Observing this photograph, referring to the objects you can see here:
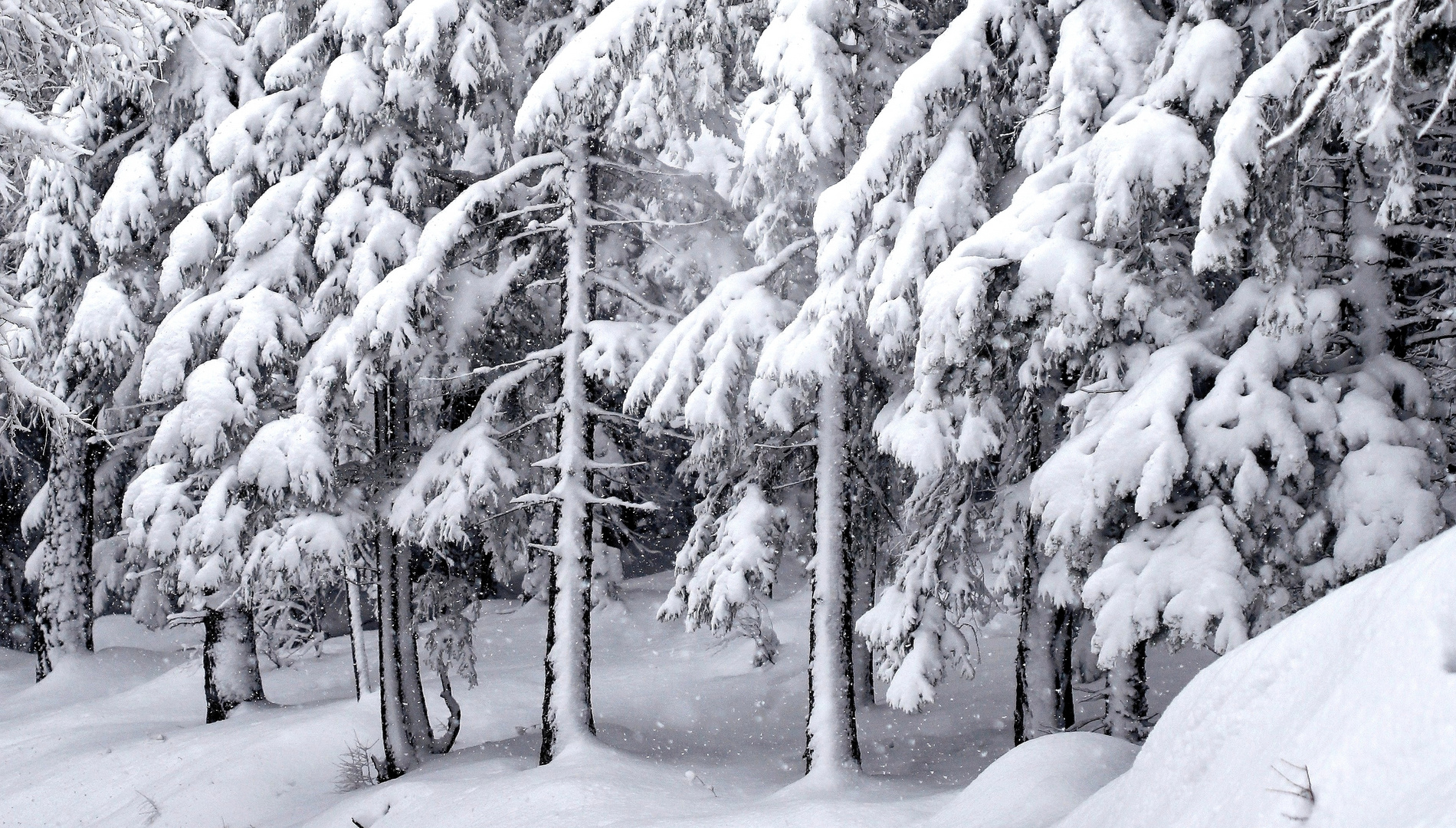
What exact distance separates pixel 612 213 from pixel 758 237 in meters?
2.37

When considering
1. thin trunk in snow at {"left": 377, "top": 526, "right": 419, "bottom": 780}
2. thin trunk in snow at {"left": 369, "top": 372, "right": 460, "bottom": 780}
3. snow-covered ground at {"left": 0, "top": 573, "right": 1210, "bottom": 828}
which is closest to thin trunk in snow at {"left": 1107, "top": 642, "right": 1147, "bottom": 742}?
snow-covered ground at {"left": 0, "top": 573, "right": 1210, "bottom": 828}

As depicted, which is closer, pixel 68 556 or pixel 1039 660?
pixel 1039 660

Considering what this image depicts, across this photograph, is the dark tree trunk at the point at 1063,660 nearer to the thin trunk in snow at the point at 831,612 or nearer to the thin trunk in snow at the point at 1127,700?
the thin trunk in snow at the point at 1127,700

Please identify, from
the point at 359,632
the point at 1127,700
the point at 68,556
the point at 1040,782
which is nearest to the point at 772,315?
the point at 1127,700

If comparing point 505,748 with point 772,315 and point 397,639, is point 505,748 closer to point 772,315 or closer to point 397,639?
point 397,639

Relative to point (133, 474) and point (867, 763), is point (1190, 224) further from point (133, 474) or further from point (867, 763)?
point (133, 474)

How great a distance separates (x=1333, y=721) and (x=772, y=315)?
809 cm

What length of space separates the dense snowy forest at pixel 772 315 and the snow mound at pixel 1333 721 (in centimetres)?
19

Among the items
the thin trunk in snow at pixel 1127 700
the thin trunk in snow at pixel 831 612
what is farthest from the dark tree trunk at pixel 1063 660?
the thin trunk in snow at pixel 831 612

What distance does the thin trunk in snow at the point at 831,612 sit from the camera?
10.9 meters

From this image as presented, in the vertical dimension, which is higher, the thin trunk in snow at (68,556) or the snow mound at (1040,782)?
the thin trunk in snow at (68,556)

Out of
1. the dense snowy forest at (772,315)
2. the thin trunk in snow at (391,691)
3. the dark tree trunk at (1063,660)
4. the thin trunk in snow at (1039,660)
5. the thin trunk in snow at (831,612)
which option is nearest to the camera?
the dense snowy forest at (772,315)

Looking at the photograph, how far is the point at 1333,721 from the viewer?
10.3ft

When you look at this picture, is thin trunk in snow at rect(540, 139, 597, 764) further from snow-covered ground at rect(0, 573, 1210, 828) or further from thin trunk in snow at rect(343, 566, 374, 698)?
thin trunk in snow at rect(343, 566, 374, 698)
